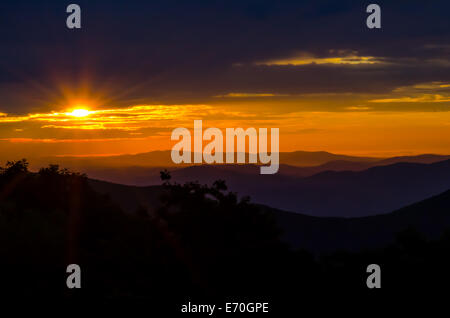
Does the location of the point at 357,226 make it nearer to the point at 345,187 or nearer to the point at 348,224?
the point at 348,224

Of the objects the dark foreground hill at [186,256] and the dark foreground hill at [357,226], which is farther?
the dark foreground hill at [357,226]

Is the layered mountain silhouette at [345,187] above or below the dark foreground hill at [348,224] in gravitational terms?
above

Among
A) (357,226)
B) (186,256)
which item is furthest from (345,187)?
(186,256)

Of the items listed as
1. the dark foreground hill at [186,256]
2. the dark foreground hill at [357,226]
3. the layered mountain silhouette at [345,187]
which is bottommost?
the dark foreground hill at [186,256]

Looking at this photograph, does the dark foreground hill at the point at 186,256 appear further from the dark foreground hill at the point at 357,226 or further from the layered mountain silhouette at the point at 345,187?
the layered mountain silhouette at the point at 345,187

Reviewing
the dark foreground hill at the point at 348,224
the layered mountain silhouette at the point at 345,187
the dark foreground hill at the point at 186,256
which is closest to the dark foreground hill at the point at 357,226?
the dark foreground hill at the point at 348,224

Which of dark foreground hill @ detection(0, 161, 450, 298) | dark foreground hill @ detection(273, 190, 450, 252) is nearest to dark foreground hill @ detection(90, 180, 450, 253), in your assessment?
dark foreground hill @ detection(273, 190, 450, 252)

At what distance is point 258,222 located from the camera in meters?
22.1

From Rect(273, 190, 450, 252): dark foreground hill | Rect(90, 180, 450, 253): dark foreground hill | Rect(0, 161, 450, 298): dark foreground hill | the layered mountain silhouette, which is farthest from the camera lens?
the layered mountain silhouette

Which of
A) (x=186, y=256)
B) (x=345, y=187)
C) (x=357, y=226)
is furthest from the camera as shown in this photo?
(x=345, y=187)

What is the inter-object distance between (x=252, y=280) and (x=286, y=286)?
3.15 feet

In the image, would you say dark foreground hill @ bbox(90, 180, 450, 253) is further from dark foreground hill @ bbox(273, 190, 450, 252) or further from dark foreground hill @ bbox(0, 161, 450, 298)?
dark foreground hill @ bbox(0, 161, 450, 298)

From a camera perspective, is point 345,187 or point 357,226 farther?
point 345,187
